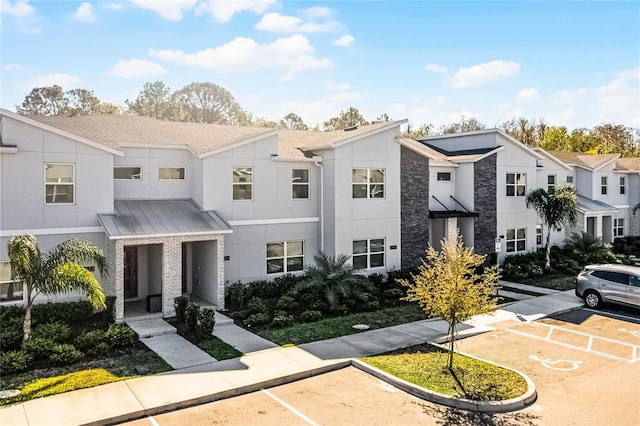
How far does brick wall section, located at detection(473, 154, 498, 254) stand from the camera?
28328 mm

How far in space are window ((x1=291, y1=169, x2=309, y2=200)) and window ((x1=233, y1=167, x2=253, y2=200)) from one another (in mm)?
2084

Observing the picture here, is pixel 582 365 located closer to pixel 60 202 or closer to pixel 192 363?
pixel 192 363

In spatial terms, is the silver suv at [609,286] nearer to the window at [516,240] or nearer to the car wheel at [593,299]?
the car wheel at [593,299]

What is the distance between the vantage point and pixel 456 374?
42.7ft

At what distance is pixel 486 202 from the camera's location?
2861 cm

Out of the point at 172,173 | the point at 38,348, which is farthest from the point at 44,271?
the point at 172,173

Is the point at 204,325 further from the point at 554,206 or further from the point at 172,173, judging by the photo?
the point at 554,206

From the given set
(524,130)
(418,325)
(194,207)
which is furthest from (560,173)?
(524,130)

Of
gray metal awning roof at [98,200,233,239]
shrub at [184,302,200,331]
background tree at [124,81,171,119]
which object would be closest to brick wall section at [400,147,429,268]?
gray metal awning roof at [98,200,233,239]

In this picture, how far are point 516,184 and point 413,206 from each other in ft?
27.8

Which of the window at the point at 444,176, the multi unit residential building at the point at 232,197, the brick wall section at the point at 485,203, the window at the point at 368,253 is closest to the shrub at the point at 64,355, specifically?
the multi unit residential building at the point at 232,197

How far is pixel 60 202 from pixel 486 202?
2123cm

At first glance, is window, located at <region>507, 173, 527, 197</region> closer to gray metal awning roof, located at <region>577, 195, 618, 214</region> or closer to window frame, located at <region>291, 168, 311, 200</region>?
gray metal awning roof, located at <region>577, 195, 618, 214</region>

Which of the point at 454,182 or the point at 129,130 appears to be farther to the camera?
the point at 454,182
